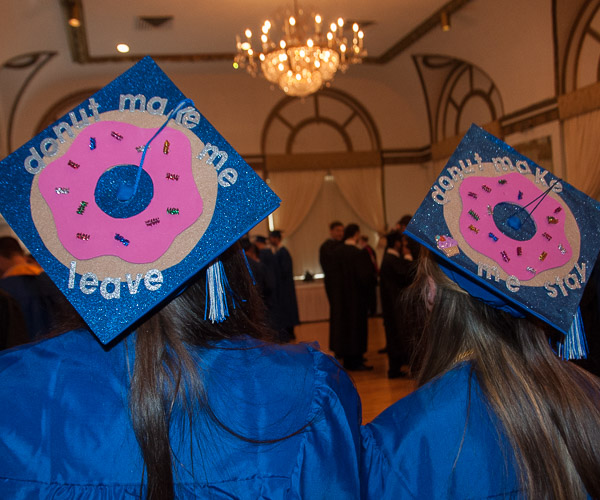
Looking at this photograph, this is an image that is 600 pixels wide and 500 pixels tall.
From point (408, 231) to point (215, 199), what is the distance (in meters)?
0.40

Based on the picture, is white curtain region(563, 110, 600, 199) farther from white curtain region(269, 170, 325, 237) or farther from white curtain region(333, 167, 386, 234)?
white curtain region(269, 170, 325, 237)

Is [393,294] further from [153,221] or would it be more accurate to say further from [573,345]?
[153,221]

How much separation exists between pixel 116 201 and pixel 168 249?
0.13 m

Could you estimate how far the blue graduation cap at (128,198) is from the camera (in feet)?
3.00

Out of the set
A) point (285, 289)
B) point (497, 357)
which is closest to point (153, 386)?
point (497, 357)

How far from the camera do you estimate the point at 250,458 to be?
0.94 meters

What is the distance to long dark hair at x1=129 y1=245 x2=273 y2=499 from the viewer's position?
0.89 m

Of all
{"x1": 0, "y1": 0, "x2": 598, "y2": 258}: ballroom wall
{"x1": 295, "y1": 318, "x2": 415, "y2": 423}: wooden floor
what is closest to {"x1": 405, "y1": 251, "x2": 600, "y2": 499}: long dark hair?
{"x1": 295, "y1": 318, "x2": 415, "y2": 423}: wooden floor

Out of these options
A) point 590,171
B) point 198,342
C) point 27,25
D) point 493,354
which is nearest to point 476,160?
point 493,354

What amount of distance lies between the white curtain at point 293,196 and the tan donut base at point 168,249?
9.22 meters

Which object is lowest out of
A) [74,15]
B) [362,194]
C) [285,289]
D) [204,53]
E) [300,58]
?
[285,289]

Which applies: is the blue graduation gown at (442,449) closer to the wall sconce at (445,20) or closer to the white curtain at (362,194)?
the wall sconce at (445,20)

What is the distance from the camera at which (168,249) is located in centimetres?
94

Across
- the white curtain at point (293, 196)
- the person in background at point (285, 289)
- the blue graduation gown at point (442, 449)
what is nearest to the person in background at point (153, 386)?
the blue graduation gown at point (442, 449)
